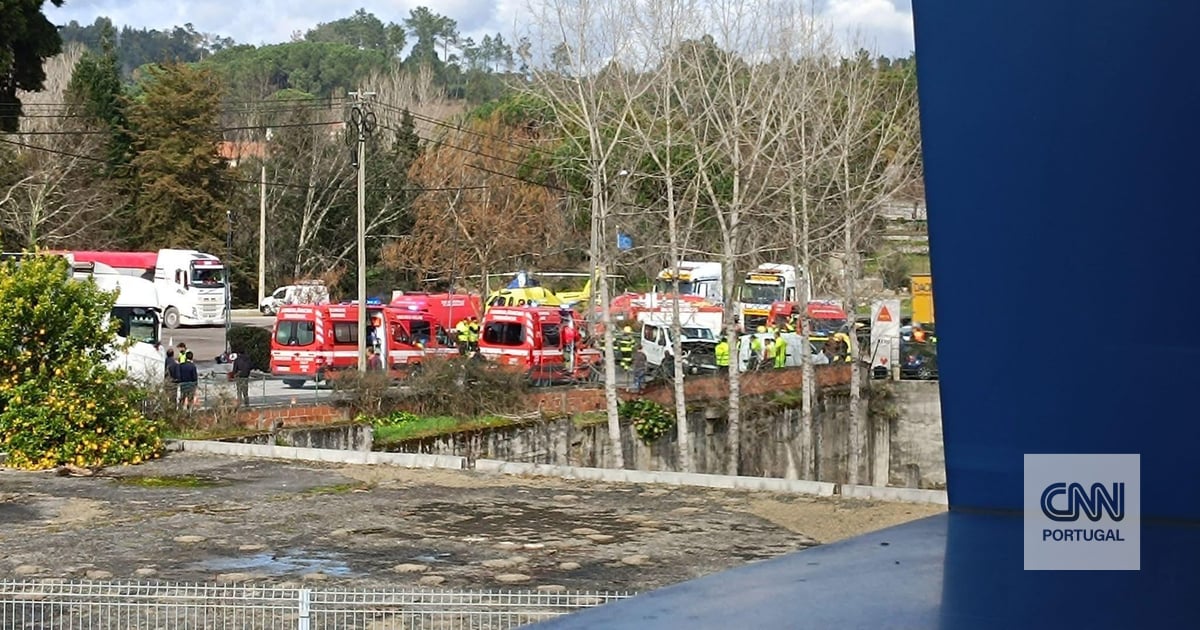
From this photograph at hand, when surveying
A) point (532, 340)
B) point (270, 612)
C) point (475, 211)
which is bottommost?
point (270, 612)

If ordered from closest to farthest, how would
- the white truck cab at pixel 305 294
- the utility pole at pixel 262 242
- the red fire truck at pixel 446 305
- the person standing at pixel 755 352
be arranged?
1. the person standing at pixel 755 352
2. the red fire truck at pixel 446 305
3. the white truck cab at pixel 305 294
4. the utility pole at pixel 262 242

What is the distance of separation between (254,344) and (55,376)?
21456 mm

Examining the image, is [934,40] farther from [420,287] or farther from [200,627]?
[420,287]

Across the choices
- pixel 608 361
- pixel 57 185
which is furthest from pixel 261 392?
pixel 57 185

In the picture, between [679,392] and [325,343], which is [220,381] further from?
[679,392]

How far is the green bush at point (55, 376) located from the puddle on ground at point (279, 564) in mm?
7016

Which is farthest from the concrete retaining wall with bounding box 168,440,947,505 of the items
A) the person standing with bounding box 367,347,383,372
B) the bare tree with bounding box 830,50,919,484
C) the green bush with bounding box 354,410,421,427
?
the person standing with bounding box 367,347,383,372

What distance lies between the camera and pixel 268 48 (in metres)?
166

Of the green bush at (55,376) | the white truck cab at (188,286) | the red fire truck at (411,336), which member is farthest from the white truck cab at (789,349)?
the white truck cab at (188,286)

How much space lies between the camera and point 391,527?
1589 centimetres

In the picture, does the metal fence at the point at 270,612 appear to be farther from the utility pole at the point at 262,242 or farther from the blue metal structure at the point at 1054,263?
the utility pole at the point at 262,242

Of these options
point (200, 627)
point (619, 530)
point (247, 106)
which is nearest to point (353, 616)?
point (200, 627)

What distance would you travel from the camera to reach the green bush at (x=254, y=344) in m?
41.2

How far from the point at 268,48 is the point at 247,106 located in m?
96.0
